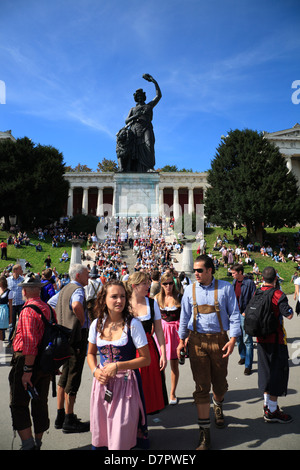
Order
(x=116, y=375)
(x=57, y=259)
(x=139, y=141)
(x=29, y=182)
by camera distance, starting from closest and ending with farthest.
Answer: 1. (x=116, y=375)
2. (x=57, y=259)
3. (x=139, y=141)
4. (x=29, y=182)

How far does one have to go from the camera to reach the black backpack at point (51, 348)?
356 centimetres

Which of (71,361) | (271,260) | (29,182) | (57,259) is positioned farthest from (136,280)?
(29,182)

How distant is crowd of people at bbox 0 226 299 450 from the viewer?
3084 mm

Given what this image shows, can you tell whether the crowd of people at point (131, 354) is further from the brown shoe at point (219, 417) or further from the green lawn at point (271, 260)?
the green lawn at point (271, 260)

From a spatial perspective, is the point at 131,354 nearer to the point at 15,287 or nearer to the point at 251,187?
the point at 15,287

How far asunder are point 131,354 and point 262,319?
6.96ft

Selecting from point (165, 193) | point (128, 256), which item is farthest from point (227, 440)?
point (165, 193)

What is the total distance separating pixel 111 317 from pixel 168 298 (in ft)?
8.52

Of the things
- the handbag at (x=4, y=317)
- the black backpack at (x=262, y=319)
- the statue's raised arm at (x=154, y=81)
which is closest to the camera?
the black backpack at (x=262, y=319)

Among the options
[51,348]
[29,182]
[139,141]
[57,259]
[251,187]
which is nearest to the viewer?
[51,348]

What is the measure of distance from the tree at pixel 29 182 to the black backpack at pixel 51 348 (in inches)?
1448

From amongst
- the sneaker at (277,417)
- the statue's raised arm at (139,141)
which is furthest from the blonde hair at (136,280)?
the statue's raised arm at (139,141)

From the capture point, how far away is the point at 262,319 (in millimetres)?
4469
